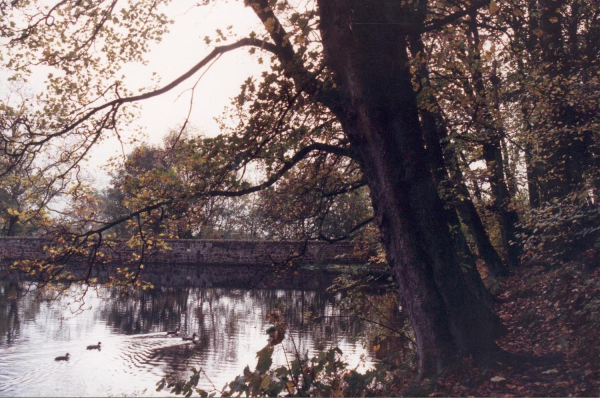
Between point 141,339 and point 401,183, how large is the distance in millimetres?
9232

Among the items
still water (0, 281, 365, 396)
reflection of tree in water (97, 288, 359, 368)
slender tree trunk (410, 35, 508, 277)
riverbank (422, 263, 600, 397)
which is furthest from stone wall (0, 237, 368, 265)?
slender tree trunk (410, 35, 508, 277)

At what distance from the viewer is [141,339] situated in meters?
12.8

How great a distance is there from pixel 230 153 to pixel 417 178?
6.61ft

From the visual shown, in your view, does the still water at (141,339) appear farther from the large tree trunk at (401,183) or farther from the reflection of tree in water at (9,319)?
the large tree trunk at (401,183)

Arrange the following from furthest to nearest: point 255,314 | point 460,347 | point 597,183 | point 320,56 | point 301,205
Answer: point 255,314, point 301,205, point 597,183, point 320,56, point 460,347

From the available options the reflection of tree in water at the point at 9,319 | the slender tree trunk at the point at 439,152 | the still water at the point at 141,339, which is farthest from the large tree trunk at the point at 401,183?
the reflection of tree in water at the point at 9,319

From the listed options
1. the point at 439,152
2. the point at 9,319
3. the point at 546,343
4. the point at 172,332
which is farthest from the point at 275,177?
the point at 9,319

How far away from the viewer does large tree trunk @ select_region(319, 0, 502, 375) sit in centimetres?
547

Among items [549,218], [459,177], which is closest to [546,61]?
[459,177]

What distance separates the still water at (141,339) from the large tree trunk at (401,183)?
156 cm

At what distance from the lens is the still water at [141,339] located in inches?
376

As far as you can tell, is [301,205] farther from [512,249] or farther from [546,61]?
[512,249]

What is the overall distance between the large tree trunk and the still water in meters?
1.56

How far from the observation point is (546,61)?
945cm
